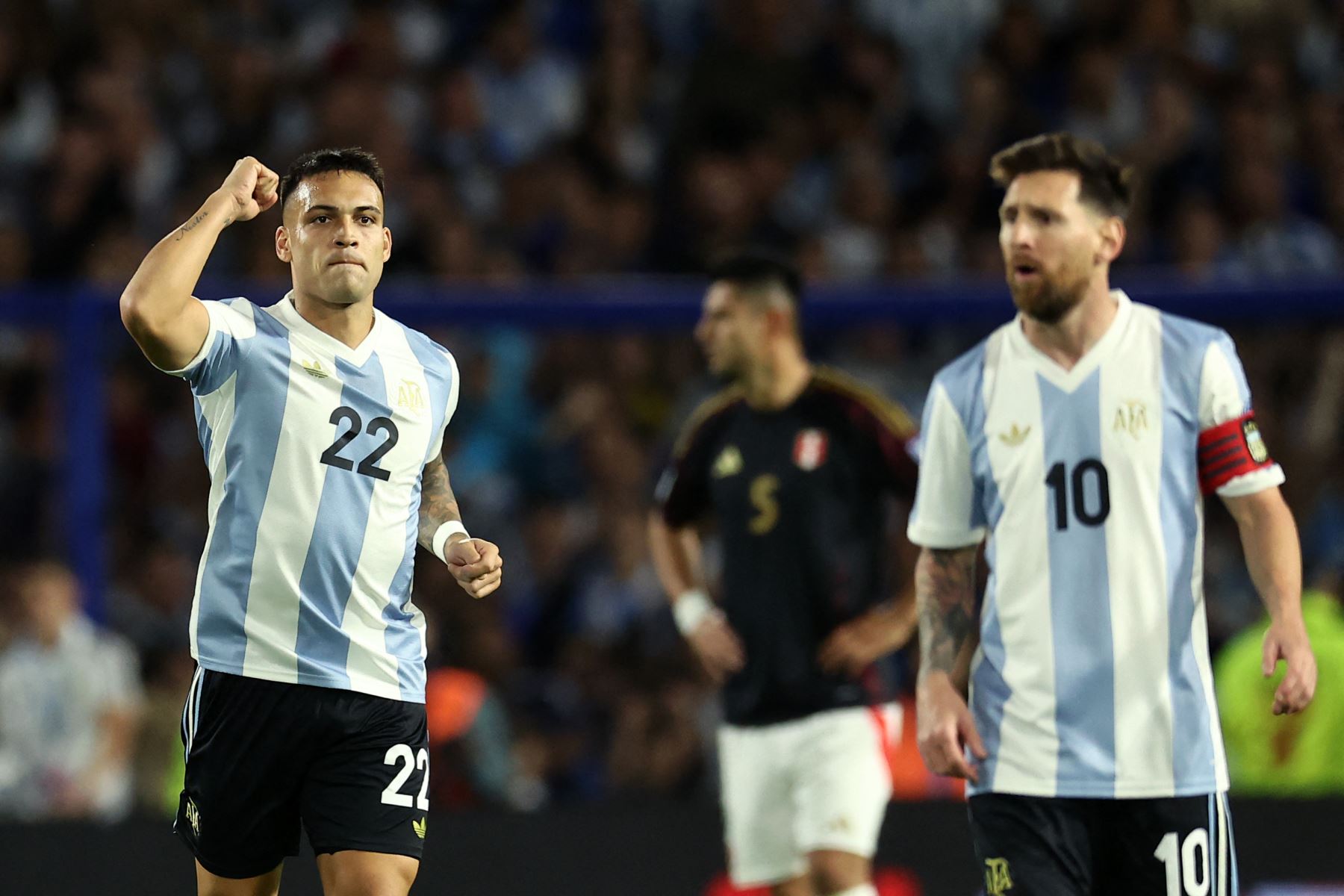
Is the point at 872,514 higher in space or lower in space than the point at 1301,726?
higher

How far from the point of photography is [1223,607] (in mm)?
8922

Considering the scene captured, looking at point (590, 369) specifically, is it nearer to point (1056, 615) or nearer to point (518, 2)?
point (518, 2)

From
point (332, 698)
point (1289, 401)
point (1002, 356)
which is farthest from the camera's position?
point (1289, 401)

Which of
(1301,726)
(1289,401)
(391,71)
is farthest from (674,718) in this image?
(391,71)

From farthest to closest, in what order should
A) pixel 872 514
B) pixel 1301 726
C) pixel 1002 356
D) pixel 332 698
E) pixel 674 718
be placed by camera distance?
pixel 674 718
pixel 1301 726
pixel 872 514
pixel 1002 356
pixel 332 698

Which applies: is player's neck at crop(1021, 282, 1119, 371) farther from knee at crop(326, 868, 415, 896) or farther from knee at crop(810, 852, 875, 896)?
knee at crop(810, 852, 875, 896)

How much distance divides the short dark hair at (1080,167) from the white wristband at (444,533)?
4.84 ft

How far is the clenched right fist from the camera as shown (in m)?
3.89

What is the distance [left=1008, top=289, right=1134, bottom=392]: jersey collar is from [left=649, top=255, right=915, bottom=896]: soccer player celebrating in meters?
1.96

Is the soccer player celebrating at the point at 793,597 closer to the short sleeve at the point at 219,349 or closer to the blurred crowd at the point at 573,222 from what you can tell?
the blurred crowd at the point at 573,222

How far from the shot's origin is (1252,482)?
4039 mm

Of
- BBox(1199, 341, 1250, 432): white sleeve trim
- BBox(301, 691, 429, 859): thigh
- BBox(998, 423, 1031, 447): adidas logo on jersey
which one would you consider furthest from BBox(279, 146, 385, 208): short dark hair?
BBox(1199, 341, 1250, 432): white sleeve trim

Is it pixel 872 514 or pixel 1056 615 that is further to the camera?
pixel 872 514

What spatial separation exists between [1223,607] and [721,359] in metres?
3.65
